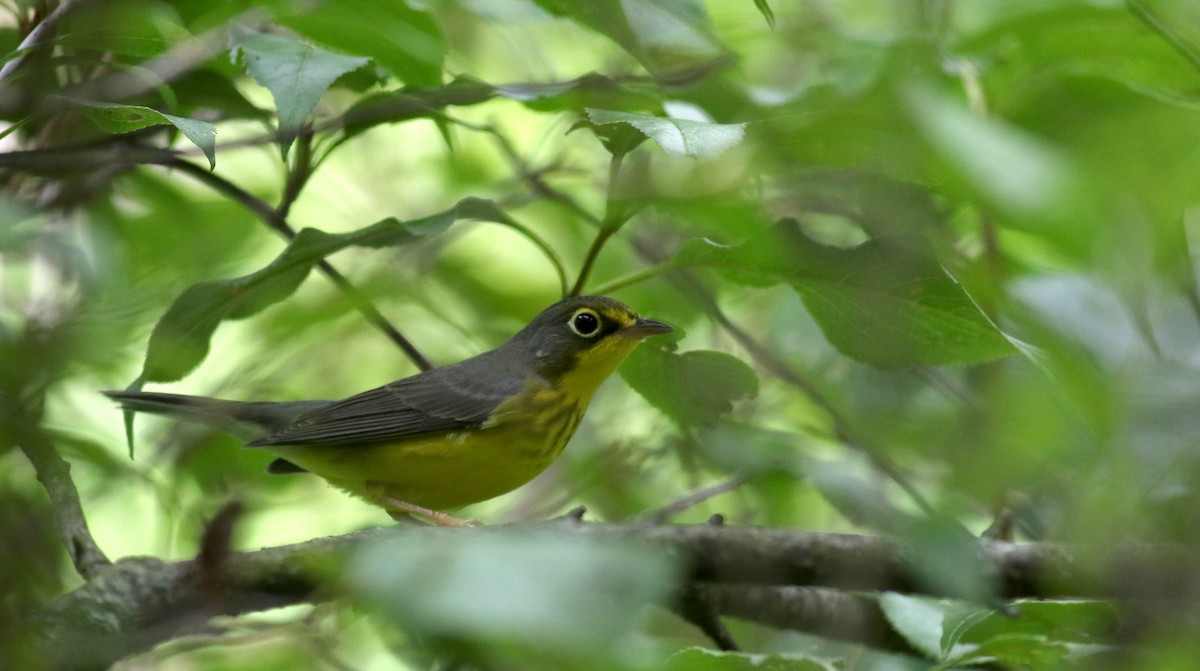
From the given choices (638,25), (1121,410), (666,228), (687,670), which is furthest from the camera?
(666,228)

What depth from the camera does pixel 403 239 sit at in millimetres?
3018

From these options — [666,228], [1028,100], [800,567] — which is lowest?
[800,567]

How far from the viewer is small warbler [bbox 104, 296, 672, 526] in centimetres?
433

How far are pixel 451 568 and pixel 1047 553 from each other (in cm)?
253

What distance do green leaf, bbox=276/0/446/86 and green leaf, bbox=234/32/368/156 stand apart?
13 cm

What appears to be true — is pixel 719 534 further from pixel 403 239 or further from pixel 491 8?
pixel 491 8

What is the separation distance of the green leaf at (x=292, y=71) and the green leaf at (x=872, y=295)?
105 cm

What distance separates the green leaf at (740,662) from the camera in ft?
7.14

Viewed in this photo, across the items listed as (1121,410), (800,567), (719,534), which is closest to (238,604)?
(719,534)

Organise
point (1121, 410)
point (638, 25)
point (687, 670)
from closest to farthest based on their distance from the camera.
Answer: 1. point (1121, 410)
2. point (687, 670)
3. point (638, 25)

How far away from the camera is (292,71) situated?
265cm

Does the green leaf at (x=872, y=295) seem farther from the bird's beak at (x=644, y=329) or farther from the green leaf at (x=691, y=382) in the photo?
the bird's beak at (x=644, y=329)

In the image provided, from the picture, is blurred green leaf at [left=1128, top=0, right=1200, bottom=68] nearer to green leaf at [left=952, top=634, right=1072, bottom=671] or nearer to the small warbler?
green leaf at [left=952, top=634, right=1072, bottom=671]

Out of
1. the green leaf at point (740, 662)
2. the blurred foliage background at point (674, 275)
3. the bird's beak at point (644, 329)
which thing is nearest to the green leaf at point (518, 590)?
the blurred foliage background at point (674, 275)
